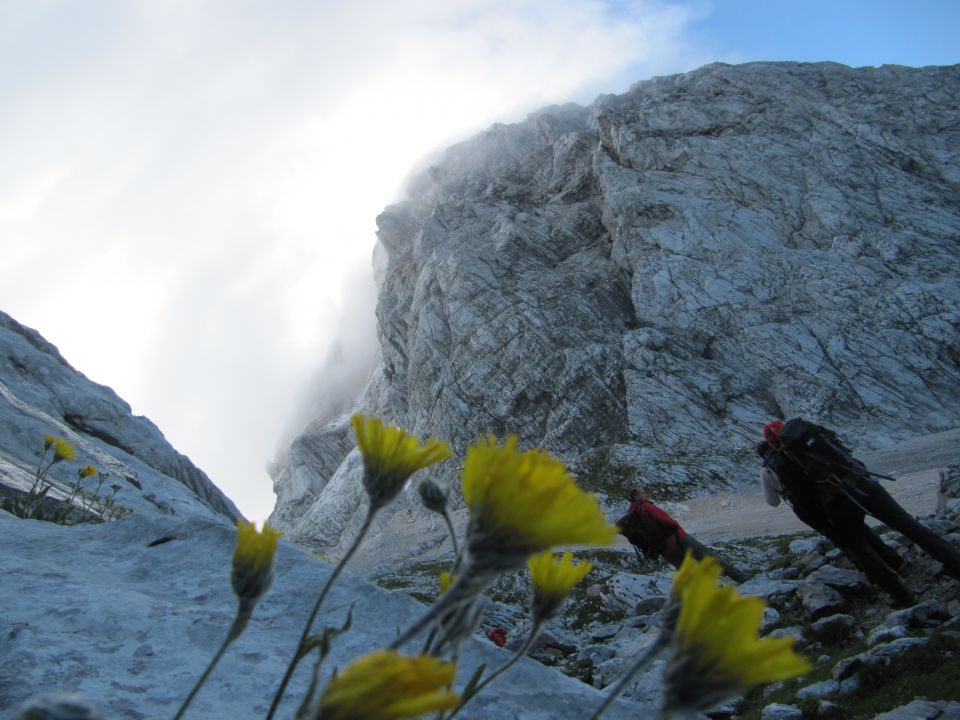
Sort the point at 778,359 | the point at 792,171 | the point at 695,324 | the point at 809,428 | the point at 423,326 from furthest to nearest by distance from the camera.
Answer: the point at 423,326 < the point at 792,171 < the point at 695,324 < the point at 778,359 < the point at 809,428

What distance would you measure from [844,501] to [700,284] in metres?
39.3

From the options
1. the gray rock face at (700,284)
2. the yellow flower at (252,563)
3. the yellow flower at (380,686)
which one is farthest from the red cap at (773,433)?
the gray rock face at (700,284)

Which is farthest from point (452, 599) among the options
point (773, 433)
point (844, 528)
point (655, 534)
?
point (655, 534)

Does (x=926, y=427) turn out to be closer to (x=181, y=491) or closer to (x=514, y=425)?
(x=514, y=425)

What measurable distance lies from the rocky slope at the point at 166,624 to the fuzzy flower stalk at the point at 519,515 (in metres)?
1.25

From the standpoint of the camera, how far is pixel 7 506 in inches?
223

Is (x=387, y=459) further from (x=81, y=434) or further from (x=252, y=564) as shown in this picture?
(x=81, y=434)

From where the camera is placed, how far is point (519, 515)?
0.94 m

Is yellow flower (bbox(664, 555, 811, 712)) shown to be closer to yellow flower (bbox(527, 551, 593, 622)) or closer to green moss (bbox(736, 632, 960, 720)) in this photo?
yellow flower (bbox(527, 551, 593, 622))

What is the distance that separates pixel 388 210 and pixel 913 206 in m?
52.2

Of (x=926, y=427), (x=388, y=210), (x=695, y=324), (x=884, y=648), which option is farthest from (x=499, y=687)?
(x=388, y=210)

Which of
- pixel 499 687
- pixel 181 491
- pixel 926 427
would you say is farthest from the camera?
pixel 926 427

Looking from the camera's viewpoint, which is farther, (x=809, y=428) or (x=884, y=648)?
(x=809, y=428)

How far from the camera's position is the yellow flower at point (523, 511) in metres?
0.92
